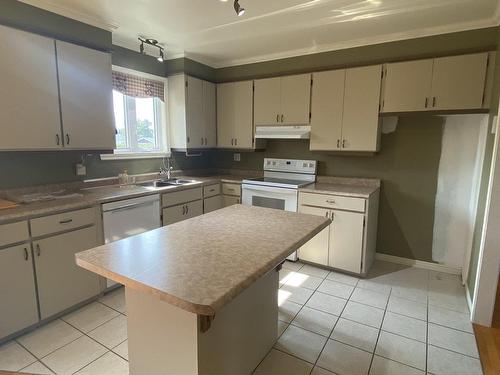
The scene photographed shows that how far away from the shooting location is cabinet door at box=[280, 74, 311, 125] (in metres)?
3.39

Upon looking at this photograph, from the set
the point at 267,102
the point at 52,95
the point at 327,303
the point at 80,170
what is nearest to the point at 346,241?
the point at 327,303

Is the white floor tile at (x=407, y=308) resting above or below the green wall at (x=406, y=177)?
below

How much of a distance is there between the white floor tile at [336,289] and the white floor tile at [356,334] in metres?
0.42

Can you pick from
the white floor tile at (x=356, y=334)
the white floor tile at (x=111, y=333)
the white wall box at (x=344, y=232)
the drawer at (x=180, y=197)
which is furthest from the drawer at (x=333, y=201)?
the white floor tile at (x=111, y=333)

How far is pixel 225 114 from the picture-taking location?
13.3ft

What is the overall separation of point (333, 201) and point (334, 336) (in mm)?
1359

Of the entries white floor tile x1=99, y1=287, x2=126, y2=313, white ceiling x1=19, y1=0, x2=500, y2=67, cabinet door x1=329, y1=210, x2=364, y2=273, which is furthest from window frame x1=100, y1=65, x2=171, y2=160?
cabinet door x1=329, y1=210, x2=364, y2=273

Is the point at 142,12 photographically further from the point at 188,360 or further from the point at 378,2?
the point at 188,360

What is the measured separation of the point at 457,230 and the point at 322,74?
2.26 m

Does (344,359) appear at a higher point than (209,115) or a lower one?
lower

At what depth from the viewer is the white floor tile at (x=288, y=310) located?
2.32m

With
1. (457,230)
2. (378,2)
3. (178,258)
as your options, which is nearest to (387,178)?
(457,230)

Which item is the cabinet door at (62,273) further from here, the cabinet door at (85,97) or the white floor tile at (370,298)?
the white floor tile at (370,298)

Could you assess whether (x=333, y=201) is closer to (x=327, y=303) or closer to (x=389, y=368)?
(x=327, y=303)
